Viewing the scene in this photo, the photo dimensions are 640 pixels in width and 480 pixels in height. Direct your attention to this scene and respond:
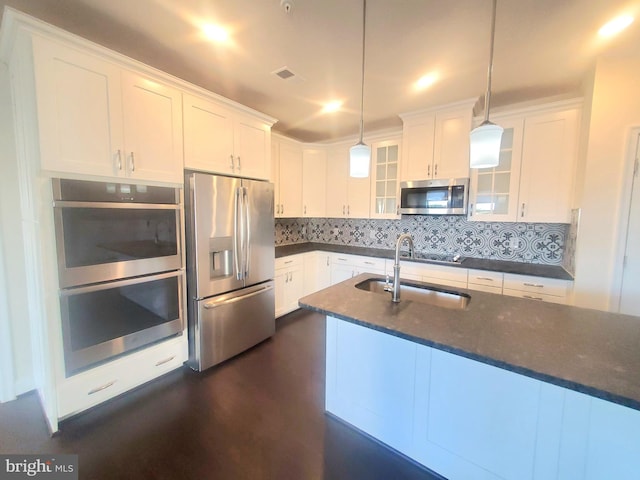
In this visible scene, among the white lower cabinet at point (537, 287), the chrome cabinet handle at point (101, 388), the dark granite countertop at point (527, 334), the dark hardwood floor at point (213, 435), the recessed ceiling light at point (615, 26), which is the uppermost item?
the recessed ceiling light at point (615, 26)

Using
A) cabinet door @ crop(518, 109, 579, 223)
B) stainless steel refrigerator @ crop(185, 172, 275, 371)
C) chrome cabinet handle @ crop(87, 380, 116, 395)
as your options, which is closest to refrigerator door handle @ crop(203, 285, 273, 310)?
stainless steel refrigerator @ crop(185, 172, 275, 371)

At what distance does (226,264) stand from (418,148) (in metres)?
2.54

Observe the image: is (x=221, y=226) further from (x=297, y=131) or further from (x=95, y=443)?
(x=297, y=131)

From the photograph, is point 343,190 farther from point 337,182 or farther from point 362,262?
point 362,262

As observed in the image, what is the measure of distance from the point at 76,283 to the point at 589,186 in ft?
12.7

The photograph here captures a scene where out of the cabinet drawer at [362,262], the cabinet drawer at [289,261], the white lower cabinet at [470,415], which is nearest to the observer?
the white lower cabinet at [470,415]

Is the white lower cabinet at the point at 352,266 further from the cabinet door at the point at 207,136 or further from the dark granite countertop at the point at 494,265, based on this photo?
the cabinet door at the point at 207,136

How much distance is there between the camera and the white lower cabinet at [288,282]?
3.35 metres

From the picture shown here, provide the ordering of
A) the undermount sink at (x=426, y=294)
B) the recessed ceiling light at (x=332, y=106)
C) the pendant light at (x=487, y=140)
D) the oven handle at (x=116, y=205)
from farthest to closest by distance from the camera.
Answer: the recessed ceiling light at (x=332, y=106) < the undermount sink at (x=426, y=294) < the oven handle at (x=116, y=205) < the pendant light at (x=487, y=140)

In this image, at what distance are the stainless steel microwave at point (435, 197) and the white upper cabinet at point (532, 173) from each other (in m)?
0.18

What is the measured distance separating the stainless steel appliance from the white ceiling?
3.36ft

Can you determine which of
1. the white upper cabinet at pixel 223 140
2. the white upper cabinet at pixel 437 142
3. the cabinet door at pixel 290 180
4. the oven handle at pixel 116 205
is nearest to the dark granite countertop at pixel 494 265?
the cabinet door at pixel 290 180

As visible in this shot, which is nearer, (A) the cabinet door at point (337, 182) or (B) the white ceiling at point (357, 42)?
(B) the white ceiling at point (357, 42)

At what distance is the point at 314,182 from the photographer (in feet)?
13.1
